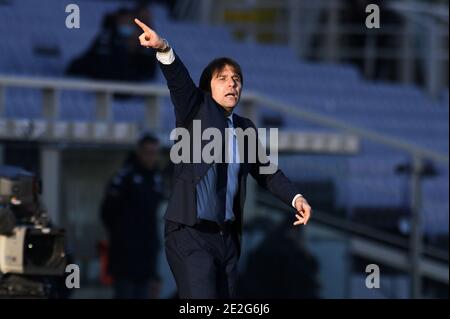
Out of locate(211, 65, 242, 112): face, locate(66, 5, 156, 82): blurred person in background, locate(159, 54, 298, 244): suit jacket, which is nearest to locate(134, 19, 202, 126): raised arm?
locate(159, 54, 298, 244): suit jacket

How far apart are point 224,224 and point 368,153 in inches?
254

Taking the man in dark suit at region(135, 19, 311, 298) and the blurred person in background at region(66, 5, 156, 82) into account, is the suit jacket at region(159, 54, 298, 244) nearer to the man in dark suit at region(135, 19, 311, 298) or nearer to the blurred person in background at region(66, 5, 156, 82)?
the man in dark suit at region(135, 19, 311, 298)

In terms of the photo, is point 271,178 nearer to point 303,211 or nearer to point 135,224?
point 303,211

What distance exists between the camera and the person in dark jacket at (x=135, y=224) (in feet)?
35.9

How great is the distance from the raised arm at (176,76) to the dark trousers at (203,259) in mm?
480

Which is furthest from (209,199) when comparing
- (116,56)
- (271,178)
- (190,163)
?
(116,56)

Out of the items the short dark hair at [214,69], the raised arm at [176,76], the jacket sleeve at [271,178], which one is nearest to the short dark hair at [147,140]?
the jacket sleeve at [271,178]

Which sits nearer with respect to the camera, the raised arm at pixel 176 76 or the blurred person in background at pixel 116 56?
A: the raised arm at pixel 176 76

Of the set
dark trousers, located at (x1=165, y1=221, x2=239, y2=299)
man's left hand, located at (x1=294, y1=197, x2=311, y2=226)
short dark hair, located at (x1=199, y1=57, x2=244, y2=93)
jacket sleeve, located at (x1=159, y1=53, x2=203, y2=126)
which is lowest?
dark trousers, located at (x1=165, y1=221, x2=239, y2=299)

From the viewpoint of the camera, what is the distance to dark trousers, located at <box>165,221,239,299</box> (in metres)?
6.83

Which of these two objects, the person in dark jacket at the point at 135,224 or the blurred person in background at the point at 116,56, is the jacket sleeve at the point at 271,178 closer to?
the person in dark jacket at the point at 135,224

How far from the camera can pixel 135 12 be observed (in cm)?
1316

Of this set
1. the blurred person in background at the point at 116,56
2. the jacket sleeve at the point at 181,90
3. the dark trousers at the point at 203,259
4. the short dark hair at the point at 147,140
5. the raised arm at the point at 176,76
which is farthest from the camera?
the blurred person in background at the point at 116,56
